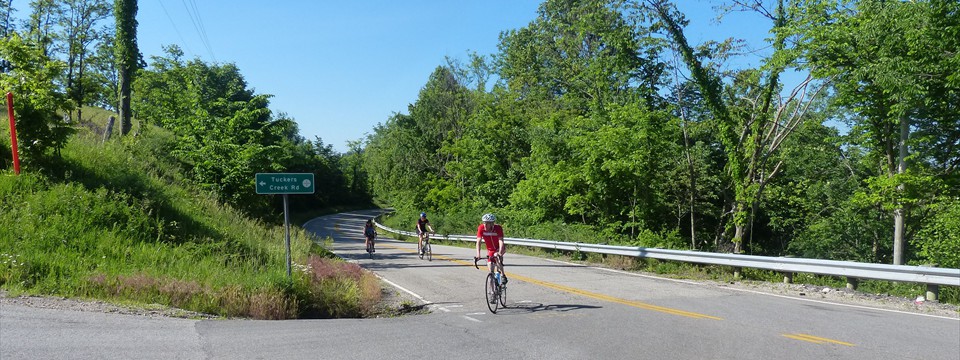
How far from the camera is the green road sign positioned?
9.84 meters

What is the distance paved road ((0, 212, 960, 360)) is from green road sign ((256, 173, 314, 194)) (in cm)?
241

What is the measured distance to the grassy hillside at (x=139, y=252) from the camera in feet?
29.1

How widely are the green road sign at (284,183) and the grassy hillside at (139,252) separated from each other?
146 centimetres

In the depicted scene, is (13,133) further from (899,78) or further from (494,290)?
(899,78)

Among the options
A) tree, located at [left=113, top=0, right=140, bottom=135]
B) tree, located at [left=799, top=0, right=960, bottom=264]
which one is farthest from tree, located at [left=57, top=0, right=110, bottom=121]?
tree, located at [left=799, top=0, right=960, bottom=264]

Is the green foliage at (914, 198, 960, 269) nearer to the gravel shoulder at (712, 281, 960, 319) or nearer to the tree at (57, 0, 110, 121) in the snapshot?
the gravel shoulder at (712, 281, 960, 319)

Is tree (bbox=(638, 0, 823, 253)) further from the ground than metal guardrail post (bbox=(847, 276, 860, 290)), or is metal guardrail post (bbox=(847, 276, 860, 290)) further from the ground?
tree (bbox=(638, 0, 823, 253))

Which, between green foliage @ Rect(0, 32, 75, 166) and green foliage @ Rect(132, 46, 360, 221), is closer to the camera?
green foliage @ Rect(0, 32, 75, 166)

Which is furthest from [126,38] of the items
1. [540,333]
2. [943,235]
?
[943,235]

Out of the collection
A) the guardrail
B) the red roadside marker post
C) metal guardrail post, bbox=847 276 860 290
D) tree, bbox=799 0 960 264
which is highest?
tree, bbox=799 0 960 264

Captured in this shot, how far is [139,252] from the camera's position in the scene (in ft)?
35.2

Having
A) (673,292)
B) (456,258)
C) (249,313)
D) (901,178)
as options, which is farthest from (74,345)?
(901,178)

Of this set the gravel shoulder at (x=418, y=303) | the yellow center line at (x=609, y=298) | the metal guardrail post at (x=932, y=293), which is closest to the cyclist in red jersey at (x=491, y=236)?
the gravel shoulder at (x=418, y=303)

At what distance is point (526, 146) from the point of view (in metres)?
39.5
